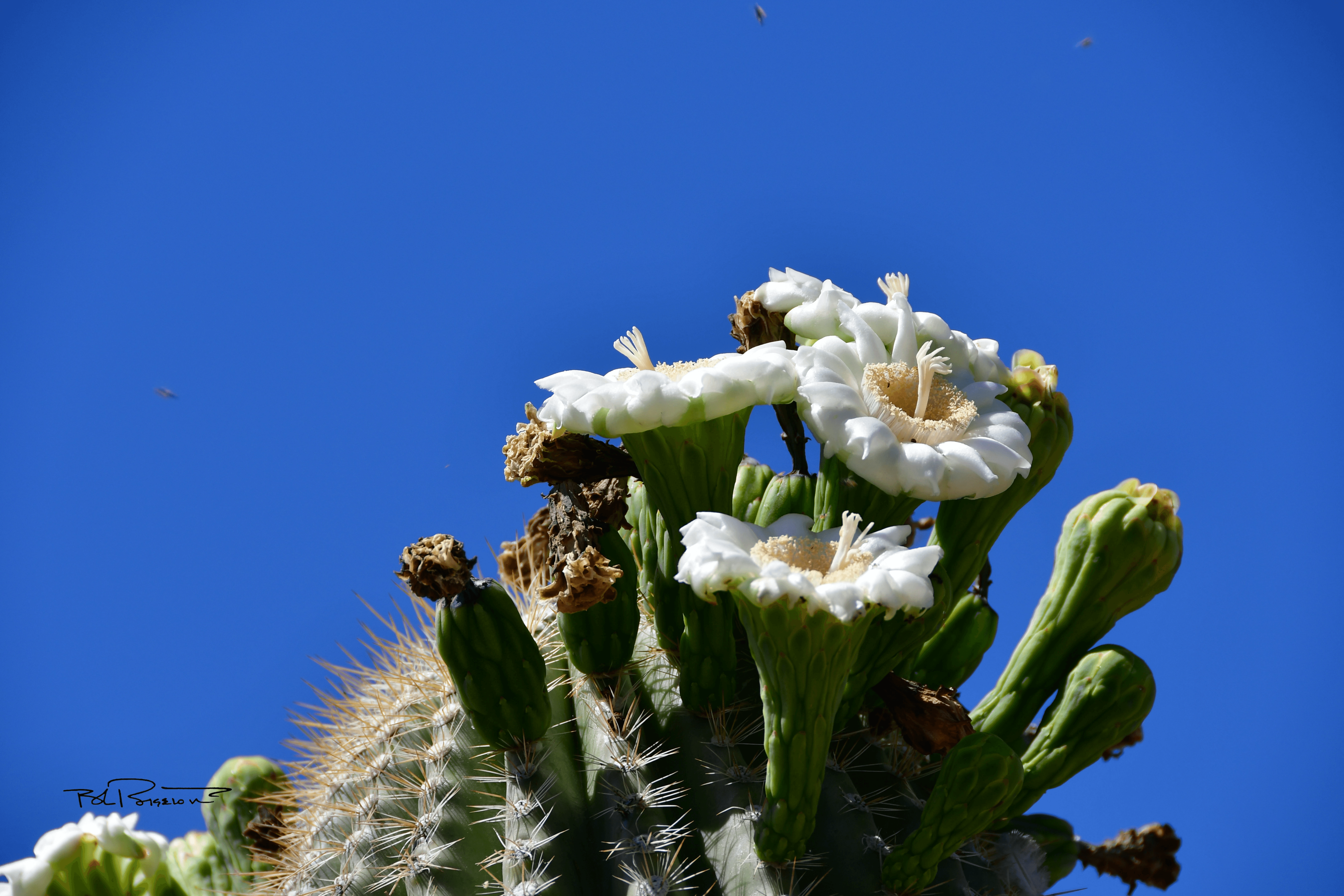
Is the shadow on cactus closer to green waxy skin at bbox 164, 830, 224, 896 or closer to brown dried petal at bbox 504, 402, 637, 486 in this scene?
brown dried petal at bbox 504, 402, 637, 486

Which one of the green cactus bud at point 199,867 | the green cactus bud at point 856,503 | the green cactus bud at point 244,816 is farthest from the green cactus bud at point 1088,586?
the green cactus bud at point 199,867

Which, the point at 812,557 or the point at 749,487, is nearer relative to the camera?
the point at 812,557

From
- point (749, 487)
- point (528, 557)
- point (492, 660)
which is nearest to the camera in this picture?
point (492, 660)

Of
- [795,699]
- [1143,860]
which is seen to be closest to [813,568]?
[795,699]

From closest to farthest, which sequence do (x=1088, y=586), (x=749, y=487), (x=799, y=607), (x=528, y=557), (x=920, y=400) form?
1. (x=799, y=607)
2. (x=920, y=400)
3. (x=1088, y=586)
4. (x=749, y=487)
5. (x=528, y=557)

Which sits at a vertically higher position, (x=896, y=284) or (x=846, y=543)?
(x=896, y=284)

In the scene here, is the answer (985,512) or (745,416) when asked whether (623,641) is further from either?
(985,512)

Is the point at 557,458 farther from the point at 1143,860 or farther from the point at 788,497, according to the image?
the point at 1143,860
